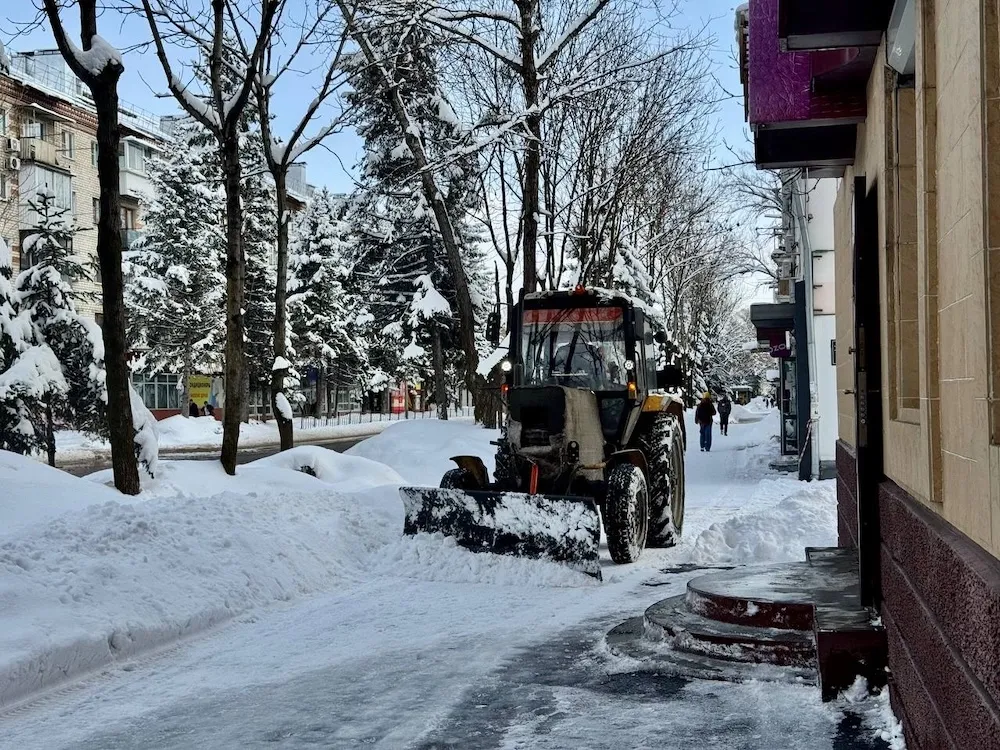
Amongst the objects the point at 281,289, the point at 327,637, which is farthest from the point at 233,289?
the point at 327,637

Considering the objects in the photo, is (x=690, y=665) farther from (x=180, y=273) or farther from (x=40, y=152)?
Answer: (x=40, y=152)

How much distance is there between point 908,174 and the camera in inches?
215

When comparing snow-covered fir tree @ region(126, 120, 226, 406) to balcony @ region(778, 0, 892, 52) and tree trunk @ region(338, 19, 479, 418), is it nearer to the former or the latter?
tree trunk @ region(338, 19, 479, 418)

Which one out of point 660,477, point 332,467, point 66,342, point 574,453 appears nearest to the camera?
point 574,453

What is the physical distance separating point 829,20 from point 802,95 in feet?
6.61

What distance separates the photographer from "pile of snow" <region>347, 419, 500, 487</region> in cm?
2066

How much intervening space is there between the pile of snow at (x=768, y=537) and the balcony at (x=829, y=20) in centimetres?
543

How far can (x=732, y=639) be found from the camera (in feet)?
20.8

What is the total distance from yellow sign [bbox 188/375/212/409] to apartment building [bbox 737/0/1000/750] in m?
41.8

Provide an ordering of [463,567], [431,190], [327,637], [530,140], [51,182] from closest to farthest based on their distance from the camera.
Answer: 1. [327,637]
2. [463,567]
3. [530,140]
4. [431,190]
5. [51,182]

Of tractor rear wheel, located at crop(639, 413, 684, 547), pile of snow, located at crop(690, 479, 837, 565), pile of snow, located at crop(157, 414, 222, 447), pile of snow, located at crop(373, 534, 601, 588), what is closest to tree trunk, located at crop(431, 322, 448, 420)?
pile of snow, located at crop(157, 414, 222, 447)

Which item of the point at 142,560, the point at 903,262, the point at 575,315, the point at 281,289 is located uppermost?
the point at 281,289

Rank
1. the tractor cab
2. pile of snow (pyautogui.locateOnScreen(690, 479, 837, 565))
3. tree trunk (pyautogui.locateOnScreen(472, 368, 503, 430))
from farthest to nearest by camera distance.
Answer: tree trunk (pyautogui.locateOnScreen(472, 368, 503, 430)) < the tractor cab < pile of snow (pyautogui.locateOnScreen(690, 479, 837, 565))

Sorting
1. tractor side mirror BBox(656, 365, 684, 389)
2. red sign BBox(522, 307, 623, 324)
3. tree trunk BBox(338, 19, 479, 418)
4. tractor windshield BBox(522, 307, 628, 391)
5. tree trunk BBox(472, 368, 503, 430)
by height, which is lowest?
A: tree trunk BBox(472, 368, 503, 430)
